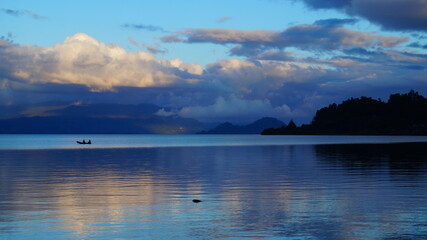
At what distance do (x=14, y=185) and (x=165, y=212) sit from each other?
70.5 ft

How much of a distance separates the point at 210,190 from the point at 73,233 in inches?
711

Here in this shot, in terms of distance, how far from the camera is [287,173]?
57.6 m

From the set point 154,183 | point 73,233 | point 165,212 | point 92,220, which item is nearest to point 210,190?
point 154,183

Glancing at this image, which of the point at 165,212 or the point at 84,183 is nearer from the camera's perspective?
the point at 165,212

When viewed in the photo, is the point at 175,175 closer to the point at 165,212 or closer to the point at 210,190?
the point at 210,190

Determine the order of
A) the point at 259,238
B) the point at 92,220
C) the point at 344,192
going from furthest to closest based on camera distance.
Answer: the point at 344,192
the point at 92,220
the point at 259,238

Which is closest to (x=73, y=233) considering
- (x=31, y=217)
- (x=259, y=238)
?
(x=31, y=217)

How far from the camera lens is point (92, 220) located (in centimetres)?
2742

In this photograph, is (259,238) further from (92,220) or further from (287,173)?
(287,173)

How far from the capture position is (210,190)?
135ft

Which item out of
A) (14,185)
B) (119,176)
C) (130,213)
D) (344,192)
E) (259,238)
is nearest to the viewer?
(259,238)

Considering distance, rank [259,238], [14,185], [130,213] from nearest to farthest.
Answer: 1. [259,238]
2. [130,213]
3. [14,185]

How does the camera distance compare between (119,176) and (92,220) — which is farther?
(119,176)

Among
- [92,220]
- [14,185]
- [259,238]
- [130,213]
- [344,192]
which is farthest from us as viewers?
[14,185]
